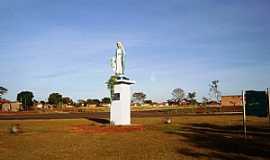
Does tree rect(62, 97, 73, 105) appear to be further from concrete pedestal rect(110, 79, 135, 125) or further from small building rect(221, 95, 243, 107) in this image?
concrete pedestal rect(110, 79, 135, 125)

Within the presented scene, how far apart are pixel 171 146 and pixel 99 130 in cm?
888

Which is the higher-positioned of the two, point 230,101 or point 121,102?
point 121,102

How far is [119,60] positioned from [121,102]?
3290mm

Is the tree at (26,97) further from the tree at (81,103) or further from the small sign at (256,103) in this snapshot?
the small sign at (256,103)

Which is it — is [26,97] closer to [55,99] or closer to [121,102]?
[55,99]

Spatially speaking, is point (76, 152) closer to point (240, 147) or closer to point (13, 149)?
point (13, 149)

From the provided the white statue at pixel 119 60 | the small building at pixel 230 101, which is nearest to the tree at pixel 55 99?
the small building at pixel 230 101

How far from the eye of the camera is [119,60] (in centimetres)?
2522

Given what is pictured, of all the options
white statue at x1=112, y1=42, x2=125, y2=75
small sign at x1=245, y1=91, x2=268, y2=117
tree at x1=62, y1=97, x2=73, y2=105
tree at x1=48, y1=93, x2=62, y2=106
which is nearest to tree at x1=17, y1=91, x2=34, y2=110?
tree at x1=48, y1=93, x2=62, y2=106

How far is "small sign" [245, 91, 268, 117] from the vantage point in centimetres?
1438

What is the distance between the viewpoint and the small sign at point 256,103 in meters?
14.4

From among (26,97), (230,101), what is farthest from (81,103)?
(230,101)

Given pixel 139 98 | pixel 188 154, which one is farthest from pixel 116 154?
pixel 139 98

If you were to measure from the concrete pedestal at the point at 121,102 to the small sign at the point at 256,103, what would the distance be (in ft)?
33.1
